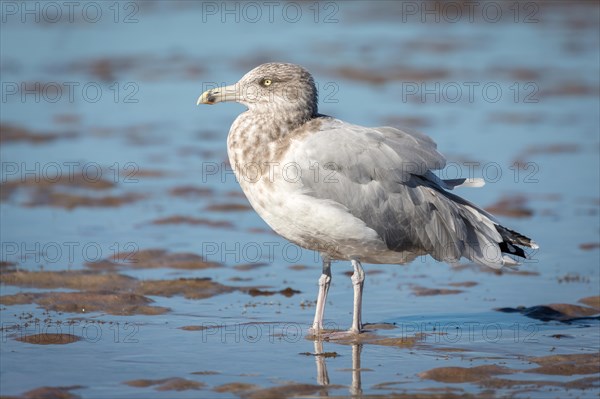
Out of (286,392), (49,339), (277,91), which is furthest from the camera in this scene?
(277,91)

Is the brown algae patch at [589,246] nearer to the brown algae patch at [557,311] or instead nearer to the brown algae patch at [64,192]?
the brown algae patch at [557,311]

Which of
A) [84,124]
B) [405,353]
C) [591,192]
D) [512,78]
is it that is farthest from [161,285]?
[512,78]

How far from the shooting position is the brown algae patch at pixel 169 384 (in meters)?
7.85

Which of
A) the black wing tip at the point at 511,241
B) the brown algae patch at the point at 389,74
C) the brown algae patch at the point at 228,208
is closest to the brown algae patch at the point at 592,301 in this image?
the black wing tip at the point at 511,241

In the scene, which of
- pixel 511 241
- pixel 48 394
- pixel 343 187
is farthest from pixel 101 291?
pixel 511 241

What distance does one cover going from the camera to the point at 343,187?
914cm

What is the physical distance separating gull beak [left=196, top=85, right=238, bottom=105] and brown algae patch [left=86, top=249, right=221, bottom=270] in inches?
98.0

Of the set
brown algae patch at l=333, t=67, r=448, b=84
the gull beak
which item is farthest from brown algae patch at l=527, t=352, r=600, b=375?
brown algae patch at l=333, t=67, r=448, b=84

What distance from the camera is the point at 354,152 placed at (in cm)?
Result: 917

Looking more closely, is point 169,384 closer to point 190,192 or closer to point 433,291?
point 433,291

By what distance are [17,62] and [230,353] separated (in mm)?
17307

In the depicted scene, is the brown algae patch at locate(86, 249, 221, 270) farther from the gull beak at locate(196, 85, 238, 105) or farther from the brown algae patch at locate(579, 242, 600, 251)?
the brown algae patch at locate(579, 242, 600, 251)

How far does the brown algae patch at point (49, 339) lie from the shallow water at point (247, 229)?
0.02 meters

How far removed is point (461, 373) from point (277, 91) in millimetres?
2860
